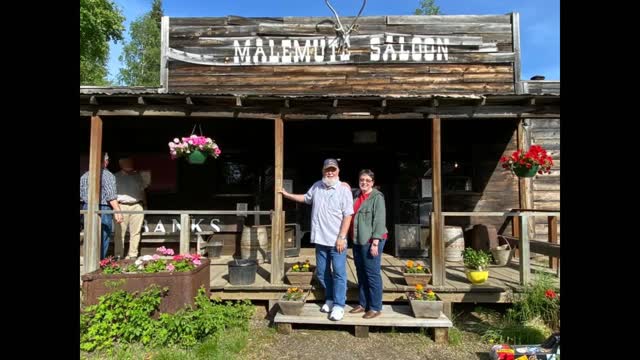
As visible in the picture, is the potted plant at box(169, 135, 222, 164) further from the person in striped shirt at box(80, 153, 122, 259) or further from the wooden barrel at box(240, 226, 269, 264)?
the wooden barrel at box(240, 226, 269, 264)

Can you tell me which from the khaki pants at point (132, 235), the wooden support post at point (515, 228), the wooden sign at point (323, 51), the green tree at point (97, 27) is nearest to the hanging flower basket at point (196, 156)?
the khaki pants at point (132, 235)

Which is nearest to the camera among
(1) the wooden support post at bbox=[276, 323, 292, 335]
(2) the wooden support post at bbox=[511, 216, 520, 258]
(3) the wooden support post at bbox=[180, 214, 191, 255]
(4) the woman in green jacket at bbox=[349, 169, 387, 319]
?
(4) the woman in green jacket at bbox=[349, 169, 387, 319]

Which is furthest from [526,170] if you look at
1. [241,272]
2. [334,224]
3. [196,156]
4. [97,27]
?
[97,27]

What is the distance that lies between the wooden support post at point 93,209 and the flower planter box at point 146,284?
1.17m

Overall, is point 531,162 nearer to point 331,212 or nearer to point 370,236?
point 370,236

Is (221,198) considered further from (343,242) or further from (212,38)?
(343,242)

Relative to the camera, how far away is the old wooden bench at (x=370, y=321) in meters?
4.38

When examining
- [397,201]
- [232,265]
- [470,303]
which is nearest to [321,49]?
[397,201]

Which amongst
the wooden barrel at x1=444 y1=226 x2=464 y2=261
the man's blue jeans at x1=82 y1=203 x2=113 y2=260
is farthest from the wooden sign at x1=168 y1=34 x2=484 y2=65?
the man's blue jeans at x1=82 y1=203 x2=113 y2=260

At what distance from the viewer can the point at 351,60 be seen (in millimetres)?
8062

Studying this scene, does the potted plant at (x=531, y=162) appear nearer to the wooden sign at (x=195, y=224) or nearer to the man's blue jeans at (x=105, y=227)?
the wooden sign at (x=195, y=224)

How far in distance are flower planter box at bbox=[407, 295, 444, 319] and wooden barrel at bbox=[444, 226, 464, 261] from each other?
9.13ft

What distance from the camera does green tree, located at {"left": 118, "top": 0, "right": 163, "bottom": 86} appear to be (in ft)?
96.4

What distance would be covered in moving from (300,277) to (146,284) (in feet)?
6.25
